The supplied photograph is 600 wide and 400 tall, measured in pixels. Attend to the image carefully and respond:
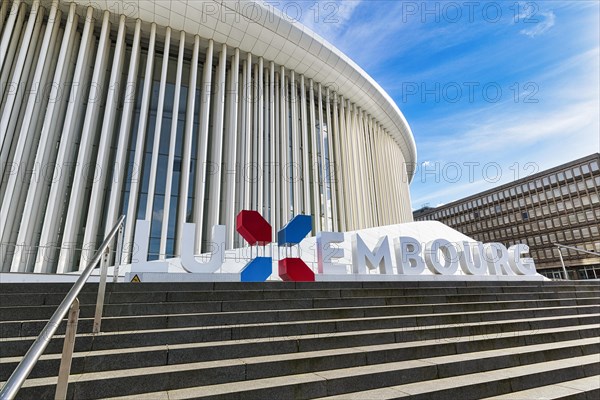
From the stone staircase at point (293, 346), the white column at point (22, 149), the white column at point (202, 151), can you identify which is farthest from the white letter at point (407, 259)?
the white column at point (22, 149)

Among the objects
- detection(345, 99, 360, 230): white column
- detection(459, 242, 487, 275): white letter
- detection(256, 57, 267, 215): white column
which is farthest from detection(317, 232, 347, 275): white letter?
detection(345, 99, 360, 230): white column

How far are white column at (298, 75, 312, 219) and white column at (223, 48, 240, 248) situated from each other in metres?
4.10

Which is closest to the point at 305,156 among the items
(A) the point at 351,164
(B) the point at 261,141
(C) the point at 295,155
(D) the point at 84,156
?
(C) the point at 295,155

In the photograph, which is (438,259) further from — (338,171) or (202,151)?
(202,151)

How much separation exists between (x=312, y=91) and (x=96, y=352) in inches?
752

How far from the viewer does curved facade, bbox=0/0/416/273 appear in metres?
12.7

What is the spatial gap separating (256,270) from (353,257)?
10.7 feet

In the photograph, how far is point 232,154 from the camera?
16156 millimetres

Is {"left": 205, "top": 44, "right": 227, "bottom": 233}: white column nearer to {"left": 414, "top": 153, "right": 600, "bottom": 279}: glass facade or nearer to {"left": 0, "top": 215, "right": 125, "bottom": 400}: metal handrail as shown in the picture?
{"left": 0, "top": 215, "right": 125, "bottom": 400}: metal handrail

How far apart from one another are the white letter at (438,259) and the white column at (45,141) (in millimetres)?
14687

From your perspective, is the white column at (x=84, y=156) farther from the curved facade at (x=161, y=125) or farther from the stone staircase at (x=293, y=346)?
the stone staircase at (x=293, y=346)

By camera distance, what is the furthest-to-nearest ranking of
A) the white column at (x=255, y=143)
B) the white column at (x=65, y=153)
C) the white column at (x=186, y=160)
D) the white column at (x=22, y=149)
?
the white column at (x=255, y=143) < the white column at (x=186, y=160) < the white column at (x=65, y=153) < the white column at (x=22, y=149)

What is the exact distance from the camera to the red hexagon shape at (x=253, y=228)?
9758mm

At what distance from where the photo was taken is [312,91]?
20.4 m
